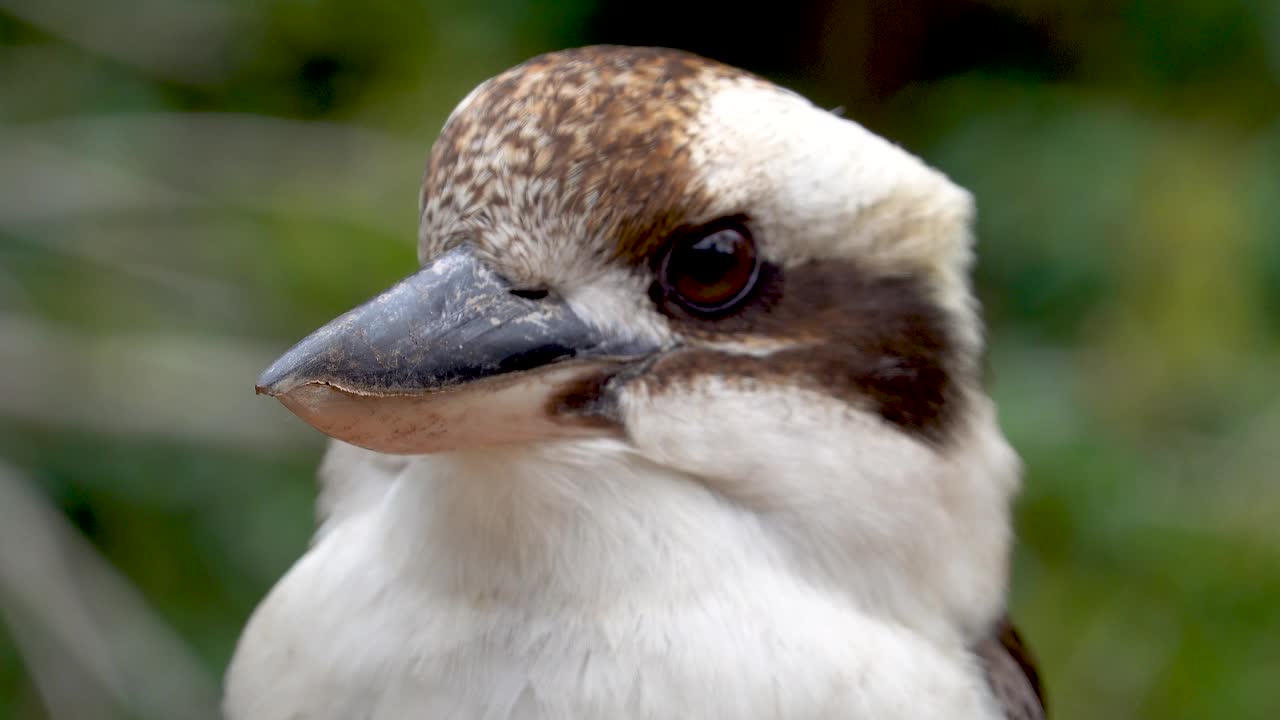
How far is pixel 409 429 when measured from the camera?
1.07 metres

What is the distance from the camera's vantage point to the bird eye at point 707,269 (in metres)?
1.20

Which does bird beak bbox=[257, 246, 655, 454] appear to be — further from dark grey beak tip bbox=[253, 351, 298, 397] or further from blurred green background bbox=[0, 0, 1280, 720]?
blurred green background bbox=[0, 0, 1280, 720]

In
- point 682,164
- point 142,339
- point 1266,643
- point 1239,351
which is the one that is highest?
point 682,164

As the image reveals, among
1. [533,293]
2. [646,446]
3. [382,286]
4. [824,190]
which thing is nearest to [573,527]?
[646,446]

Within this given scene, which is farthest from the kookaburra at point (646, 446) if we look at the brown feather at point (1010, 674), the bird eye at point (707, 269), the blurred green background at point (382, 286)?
the blurred green background at point (382, 286)

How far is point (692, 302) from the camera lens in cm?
120

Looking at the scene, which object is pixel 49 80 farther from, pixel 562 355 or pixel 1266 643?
pixel 1266 643

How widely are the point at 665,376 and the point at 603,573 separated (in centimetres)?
17

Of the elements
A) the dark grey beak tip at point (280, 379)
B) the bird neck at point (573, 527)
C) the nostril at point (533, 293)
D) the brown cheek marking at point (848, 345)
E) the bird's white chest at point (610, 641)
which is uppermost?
the nostril at point (533, 293)

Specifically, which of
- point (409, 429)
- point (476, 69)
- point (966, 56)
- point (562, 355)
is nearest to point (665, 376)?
point (562, 355)

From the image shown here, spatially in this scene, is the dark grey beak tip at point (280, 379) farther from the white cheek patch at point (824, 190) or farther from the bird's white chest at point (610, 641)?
the white cheek patch at point (824, 190)

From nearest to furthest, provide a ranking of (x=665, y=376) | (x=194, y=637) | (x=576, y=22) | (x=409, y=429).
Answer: (x=409, y=429)
(x=665, y=376)
(x=194, y=637)
(x=576, y=22)

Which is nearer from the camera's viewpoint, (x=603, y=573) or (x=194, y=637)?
(x=603, y=573)

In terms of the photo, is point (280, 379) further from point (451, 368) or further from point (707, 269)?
point (707, 269)
